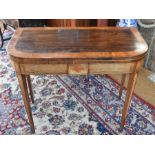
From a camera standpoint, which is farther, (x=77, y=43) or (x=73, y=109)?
(x=73, y=109)

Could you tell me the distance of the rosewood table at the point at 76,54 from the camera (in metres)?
1.13

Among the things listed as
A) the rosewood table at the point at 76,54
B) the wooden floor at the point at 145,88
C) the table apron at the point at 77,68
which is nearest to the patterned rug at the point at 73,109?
the wooden floor at the point at 145,88

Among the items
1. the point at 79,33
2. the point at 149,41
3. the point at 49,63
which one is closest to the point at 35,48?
the point at 49,63

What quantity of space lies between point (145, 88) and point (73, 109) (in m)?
0.78

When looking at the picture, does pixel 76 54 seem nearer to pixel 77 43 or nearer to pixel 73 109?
pixel 77 43

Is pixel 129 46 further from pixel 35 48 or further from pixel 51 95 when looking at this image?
pixel 51 95

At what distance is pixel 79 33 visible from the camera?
1407 millimetres

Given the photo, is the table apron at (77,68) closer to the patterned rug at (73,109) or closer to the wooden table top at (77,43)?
the wooden table top at (77,43)

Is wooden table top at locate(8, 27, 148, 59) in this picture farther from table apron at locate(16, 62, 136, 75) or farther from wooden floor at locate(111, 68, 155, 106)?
wooden floor at locate(111, 68, 155, 106)

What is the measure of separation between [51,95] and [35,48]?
79cm

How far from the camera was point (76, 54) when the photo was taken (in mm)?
1140

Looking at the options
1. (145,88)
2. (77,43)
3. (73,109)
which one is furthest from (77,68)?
(145,88)

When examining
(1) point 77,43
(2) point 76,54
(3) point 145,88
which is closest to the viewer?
(2) point 76,54

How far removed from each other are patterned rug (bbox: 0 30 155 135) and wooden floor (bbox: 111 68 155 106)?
0.08 meters
